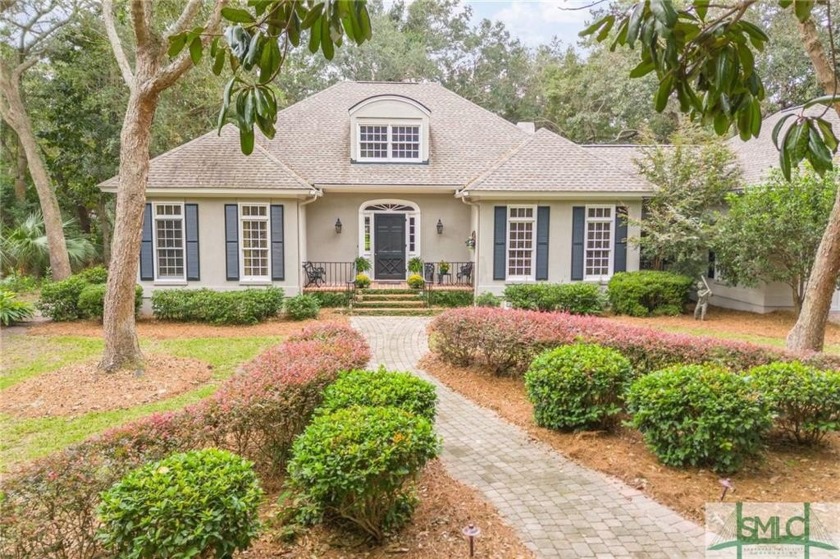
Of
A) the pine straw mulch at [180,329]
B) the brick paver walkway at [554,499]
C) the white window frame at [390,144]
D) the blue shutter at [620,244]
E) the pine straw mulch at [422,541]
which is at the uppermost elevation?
the white window frame at [390,144]

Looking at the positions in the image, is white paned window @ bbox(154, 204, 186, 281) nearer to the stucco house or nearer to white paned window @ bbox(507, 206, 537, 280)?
the stucco house

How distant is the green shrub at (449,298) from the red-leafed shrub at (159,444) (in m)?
8.89

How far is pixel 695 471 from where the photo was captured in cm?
477

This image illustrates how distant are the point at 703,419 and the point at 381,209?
12.9 metres

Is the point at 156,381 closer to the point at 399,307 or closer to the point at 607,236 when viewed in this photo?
the point at 399,307

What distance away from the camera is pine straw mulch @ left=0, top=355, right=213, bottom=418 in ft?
23.4

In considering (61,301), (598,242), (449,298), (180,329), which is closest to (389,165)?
(449,298)

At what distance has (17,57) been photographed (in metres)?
18.5

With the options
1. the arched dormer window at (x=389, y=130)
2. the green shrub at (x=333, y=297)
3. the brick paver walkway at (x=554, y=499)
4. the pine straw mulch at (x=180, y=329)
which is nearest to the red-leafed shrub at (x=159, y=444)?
the brick paver walkway at (x=554, y=499)

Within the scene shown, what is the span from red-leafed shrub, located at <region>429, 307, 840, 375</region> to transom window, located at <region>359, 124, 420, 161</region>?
9.18 metres

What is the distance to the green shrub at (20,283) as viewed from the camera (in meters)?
17.3

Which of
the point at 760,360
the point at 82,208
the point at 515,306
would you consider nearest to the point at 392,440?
the point at 760,360

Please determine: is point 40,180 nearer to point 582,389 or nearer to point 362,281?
point 362,281

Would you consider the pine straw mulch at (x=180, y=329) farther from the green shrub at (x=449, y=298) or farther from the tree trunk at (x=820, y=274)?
the tree trunk at (x=820, y=274)
